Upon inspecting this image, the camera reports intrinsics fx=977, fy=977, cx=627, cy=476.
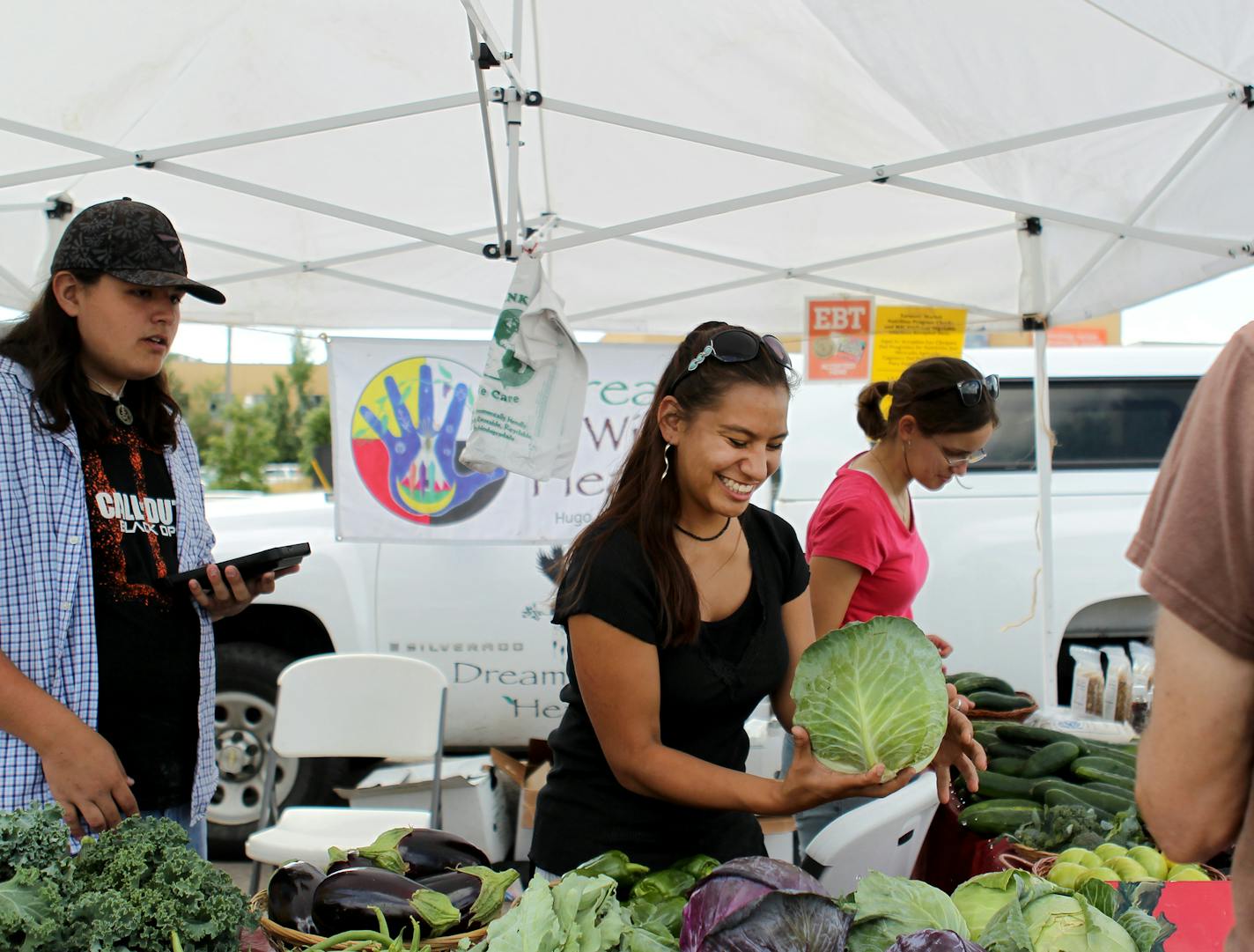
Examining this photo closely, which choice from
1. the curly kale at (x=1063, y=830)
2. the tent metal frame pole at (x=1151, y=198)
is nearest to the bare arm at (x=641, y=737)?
the curly kale at (x=1063, y=830)

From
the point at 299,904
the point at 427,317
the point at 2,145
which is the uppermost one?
the point at 2,145

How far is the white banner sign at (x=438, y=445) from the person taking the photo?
197 inches

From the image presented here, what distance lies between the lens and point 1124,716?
14.1ft

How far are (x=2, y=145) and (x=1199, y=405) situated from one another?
11.6 ft

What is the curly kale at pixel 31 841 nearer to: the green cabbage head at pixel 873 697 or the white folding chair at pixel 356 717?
the green cabbage head at pixel 873 697

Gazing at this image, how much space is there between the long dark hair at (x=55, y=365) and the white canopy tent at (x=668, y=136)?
3.62ft

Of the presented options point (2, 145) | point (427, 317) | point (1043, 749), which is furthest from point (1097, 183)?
point (2, 145)

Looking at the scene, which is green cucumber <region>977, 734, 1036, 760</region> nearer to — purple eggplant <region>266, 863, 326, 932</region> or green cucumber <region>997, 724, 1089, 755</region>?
green cucumber <region>997, 724, 1089, 755</region>

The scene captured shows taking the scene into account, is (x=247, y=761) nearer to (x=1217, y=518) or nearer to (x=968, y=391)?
(x=968, y=391)

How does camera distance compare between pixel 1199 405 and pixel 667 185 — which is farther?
pixel 667 185

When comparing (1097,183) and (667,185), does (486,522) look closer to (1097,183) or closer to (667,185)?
(667,185)

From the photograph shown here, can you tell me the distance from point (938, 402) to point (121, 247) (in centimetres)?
232

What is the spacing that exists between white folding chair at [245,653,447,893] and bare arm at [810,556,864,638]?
1.70m

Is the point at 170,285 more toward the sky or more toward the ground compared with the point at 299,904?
more toward the sky
